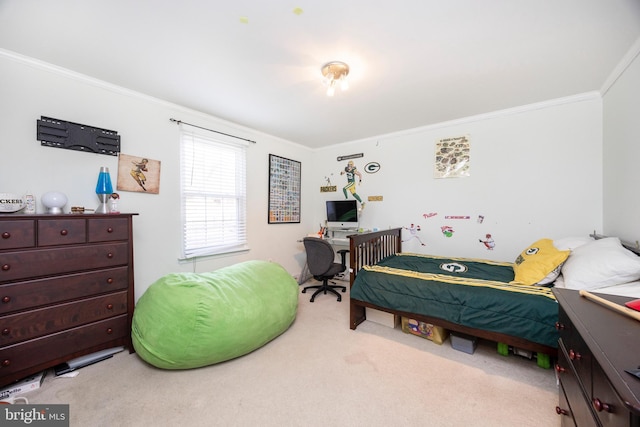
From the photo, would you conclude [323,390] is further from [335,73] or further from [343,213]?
[343,213]

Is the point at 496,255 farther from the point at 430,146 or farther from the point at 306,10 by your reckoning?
the point at 306,10

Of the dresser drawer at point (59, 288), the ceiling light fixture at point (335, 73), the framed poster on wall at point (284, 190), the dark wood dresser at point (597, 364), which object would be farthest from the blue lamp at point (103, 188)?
the dark wood dresser at point (597, 364)

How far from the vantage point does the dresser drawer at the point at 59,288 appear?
61.9 inches

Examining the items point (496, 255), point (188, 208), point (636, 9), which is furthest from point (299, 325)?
point (636, 9)

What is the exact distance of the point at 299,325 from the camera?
2.55 m

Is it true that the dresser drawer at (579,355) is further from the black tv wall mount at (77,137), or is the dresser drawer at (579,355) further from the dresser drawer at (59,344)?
the black tv wall mount at (77,137)

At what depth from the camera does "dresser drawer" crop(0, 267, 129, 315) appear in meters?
1.57

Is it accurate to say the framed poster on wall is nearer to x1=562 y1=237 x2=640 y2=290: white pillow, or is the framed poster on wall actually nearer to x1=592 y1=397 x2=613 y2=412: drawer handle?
x1=562 y1=237 x2=640 y2=290: white pillow

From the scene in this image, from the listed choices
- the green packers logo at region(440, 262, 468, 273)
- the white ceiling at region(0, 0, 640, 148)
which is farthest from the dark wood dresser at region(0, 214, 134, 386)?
the green packers logo at region(440, 262, 468, 273)

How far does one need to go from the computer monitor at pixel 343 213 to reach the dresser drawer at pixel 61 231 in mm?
2966

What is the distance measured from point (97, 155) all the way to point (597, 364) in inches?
132

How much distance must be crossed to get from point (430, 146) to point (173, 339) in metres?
3.57

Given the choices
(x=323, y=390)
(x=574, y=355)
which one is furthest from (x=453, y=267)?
(x=323, y=390)

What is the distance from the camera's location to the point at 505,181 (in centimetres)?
283
